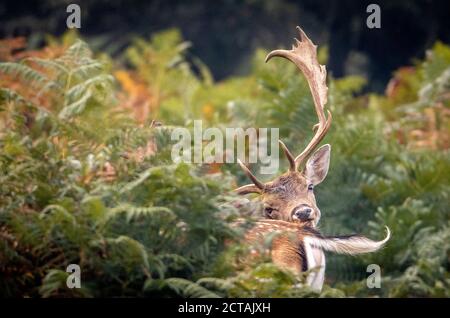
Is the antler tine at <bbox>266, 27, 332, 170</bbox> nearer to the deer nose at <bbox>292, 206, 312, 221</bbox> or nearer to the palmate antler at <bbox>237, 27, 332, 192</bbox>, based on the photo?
the palmate antler at <bbox>237, 27, 332, 192</bbox>

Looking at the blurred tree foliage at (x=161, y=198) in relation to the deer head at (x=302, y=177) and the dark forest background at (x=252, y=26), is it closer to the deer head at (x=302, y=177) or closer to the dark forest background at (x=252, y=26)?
the deer head at (x=302, y=177)

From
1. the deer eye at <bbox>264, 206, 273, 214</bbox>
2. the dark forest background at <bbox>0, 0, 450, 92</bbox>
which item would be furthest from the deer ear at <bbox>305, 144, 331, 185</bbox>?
the dark forest background at <bbox>0, 0, 450, 92</bbox>

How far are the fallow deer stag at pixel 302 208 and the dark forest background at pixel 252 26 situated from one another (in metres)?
9.94

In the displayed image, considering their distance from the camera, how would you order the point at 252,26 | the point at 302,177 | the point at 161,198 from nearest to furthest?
the point at 161,198
the point at 302,177
the point at 252,26

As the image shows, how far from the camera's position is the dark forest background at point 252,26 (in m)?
17.4

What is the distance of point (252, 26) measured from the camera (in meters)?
18.5

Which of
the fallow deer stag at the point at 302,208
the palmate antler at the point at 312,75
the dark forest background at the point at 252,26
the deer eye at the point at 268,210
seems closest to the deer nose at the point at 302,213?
the fallow deer stag at the point at 302,208

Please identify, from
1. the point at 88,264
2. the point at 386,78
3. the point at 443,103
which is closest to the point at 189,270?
the point at 88,264

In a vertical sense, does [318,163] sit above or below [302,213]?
above

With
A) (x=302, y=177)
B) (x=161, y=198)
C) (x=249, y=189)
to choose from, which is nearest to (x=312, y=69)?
(x=302, y=177)

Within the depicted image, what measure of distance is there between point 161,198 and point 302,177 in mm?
1117

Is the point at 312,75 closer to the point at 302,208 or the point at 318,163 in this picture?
the point at 318,163

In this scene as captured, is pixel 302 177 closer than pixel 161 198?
No
